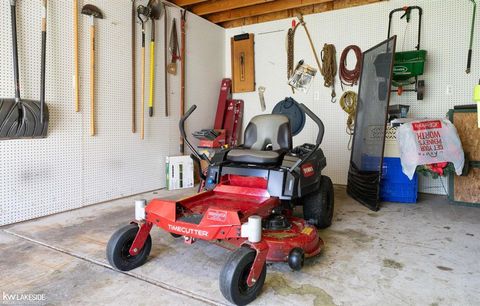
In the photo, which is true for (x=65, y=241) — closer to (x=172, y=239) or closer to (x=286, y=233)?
(x=172, y=239)

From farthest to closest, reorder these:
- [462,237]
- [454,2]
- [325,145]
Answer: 1. [325,145]
2. [454,2]
3. [462,237]

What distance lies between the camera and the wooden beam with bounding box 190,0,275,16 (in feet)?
15.4

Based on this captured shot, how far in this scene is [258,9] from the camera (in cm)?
506

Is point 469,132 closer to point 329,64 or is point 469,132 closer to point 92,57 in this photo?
point 329,64

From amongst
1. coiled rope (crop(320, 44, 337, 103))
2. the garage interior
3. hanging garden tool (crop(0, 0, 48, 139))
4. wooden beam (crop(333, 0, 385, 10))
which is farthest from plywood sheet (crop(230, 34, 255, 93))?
hanging garden tool (crop(0, 0, 48, 139))

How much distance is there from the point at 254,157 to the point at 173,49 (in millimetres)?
2705

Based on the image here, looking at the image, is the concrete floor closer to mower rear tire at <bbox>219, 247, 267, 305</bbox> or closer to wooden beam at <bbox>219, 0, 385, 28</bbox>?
mower rear tire at <bbox>219, 247, 267, 305</bbox>

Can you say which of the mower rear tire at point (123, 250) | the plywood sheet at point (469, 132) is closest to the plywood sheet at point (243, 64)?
the plywood sheet at point (469, 132)

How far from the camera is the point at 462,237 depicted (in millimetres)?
2633

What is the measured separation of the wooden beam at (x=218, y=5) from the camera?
4.70 meters

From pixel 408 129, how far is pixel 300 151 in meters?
1.51

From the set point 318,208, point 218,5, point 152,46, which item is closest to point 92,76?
point 152,46

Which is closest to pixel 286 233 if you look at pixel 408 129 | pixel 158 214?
pixel 158 214

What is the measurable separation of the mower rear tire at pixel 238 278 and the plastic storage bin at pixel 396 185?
2796 millimetres
